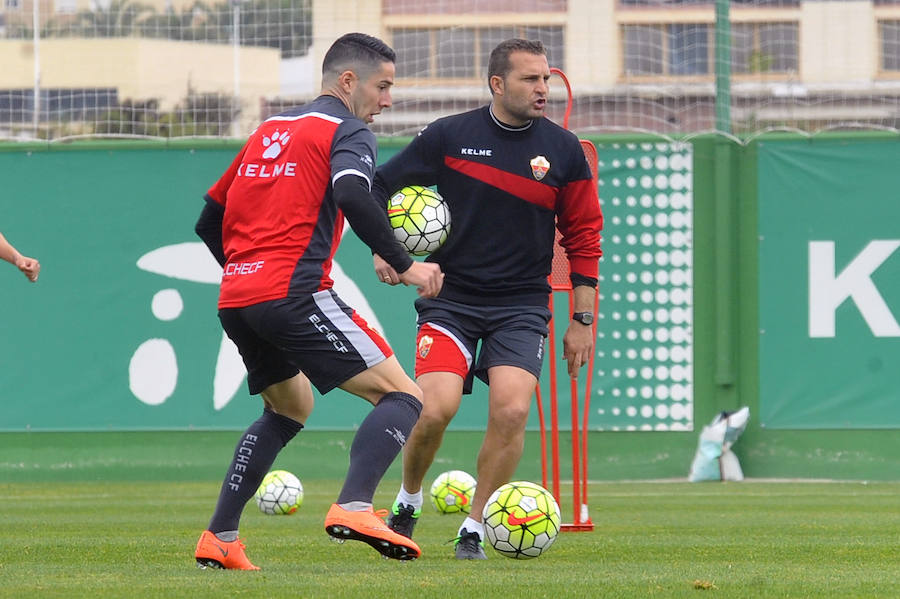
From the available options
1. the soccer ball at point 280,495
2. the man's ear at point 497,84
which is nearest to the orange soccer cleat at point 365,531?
the man's ear at point 497,84

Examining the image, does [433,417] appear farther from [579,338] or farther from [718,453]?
[718,453]

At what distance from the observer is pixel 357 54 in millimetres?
6008

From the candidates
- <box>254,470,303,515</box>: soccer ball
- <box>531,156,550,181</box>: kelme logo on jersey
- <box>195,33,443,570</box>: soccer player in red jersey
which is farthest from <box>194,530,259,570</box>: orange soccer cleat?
<box>254,470,303,515</box>: soccer ball

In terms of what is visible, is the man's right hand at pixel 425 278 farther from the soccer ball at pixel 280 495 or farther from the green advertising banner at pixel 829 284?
the green advertising banner at pixel 829 284

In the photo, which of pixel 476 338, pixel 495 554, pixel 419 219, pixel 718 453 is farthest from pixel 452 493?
pixel 718 453

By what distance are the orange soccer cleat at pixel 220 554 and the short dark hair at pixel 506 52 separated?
2504mm

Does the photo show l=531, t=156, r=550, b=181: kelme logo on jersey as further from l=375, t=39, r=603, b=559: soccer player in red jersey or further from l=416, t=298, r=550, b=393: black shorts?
l=416, t=298, r=550, b=393: black shorts

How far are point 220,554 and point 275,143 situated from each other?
1.66m

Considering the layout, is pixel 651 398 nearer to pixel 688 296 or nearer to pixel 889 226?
pixel 688 296

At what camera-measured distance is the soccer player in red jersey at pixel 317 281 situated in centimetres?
561

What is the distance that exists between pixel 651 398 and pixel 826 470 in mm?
1608

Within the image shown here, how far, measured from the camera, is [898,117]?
14.8 meters

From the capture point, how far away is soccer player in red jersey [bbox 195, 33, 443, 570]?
5.61 meters

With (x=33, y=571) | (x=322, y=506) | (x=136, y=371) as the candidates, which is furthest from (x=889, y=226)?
(x=33, y=571)
